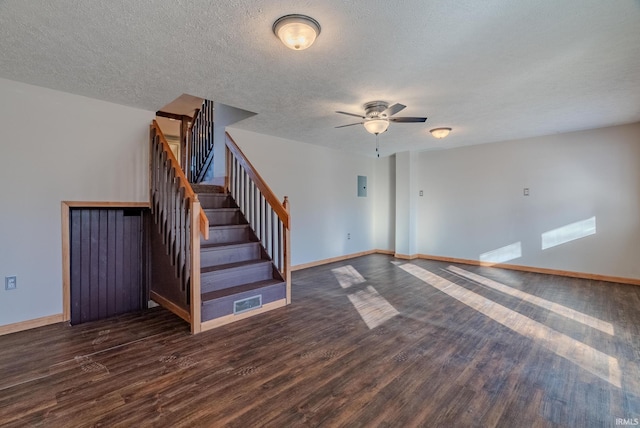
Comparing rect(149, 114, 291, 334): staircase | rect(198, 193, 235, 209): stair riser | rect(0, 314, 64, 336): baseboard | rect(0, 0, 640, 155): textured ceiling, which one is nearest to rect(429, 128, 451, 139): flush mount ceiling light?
rect(0, 0, 640, 155): textured ceiling

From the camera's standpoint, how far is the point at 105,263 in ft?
12.2

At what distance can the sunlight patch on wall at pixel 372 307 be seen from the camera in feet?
11.1

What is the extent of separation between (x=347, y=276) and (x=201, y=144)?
367 cm

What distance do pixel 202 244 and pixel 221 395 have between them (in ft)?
7.19

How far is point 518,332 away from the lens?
3025 millimetres

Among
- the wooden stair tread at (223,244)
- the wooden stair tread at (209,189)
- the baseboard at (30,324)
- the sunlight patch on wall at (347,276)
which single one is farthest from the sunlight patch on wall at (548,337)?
the baseboard at (30,324)

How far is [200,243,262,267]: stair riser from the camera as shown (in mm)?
3721

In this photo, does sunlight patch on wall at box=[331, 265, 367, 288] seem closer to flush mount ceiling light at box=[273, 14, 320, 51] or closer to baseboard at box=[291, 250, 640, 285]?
baseboard at box=[291, 250, 640, 285]

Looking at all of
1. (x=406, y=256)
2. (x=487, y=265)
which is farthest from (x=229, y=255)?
(x=487, y=265)

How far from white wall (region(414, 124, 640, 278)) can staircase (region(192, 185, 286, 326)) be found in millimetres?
4417

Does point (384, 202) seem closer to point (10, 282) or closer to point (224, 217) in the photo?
point (224, 217)

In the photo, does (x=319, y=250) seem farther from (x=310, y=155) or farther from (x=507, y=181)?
(x=507, y=181)

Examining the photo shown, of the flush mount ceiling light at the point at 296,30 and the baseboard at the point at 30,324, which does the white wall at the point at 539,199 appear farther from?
the baseboard at the point at 30,324

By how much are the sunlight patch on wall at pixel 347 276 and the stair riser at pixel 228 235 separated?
1681mm
